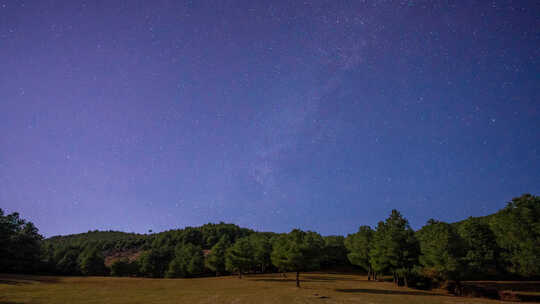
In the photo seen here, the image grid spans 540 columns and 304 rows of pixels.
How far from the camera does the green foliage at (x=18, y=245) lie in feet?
242

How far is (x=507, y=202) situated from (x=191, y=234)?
17356cm

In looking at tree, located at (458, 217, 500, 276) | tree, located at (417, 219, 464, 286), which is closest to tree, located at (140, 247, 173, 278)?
tree, located at (417, 219, 464, 286)

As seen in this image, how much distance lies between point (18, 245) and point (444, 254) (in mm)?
112151

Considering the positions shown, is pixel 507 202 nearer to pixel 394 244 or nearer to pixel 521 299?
pixel 521 299

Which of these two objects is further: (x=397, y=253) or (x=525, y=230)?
(x=397, y=253)

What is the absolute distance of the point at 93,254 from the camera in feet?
300

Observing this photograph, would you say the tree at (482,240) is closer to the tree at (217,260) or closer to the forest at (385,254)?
the forest at (385,254)

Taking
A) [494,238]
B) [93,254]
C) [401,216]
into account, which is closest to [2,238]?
[93,254]

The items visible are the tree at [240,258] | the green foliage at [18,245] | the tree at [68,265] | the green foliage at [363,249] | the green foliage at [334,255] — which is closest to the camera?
the tree at [240,258]

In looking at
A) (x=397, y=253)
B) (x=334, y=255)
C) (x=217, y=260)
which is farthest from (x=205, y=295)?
(x=334, y=255)

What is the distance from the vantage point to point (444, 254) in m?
44.0

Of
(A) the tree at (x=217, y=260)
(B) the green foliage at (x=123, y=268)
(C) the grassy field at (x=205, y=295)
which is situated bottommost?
(B) the green foliage at (x=123, y=268)

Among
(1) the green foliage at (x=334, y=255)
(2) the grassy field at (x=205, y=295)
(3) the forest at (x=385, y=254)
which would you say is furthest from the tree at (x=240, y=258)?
(1) the green foliage at (x=334, y=255)

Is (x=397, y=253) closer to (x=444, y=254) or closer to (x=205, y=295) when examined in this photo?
(x=444, y=254)
